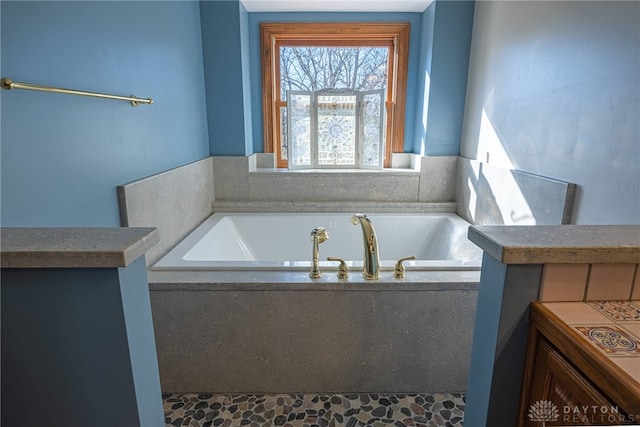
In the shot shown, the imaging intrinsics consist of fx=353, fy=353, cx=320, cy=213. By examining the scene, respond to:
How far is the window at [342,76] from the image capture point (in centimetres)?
278

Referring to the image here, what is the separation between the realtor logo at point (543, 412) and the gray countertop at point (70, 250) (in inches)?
34.4

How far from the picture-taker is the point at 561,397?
2.16 ft

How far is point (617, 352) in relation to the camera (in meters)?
0.57

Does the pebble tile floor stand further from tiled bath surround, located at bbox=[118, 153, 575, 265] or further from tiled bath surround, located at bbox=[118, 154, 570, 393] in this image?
tiled bath surround, located at bbox=[118, 153, 575, 265]

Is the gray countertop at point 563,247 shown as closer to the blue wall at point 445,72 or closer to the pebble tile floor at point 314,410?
the pebble tile floor at point 314,410

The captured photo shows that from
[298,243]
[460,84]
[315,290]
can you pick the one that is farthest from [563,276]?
[460,84]


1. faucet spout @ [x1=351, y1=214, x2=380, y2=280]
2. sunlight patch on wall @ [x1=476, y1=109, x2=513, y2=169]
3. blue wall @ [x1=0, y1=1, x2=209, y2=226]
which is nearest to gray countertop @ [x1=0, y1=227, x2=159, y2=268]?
blue wall @ [x1=0, y1=1, x2=209, y2=226]

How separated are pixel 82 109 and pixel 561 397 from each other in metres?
1.59

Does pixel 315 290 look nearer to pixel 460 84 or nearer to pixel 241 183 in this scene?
pixel 241 183

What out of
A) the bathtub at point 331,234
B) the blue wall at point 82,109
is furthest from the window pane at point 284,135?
the blue wall at point 82,109

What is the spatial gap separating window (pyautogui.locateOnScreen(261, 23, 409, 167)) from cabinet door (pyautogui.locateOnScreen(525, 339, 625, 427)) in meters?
2.30

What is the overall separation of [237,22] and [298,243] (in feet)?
5.32

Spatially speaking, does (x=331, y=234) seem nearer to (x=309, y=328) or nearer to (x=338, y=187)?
(x=338, y=187)

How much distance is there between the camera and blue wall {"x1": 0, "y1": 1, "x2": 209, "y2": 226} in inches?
39.0
